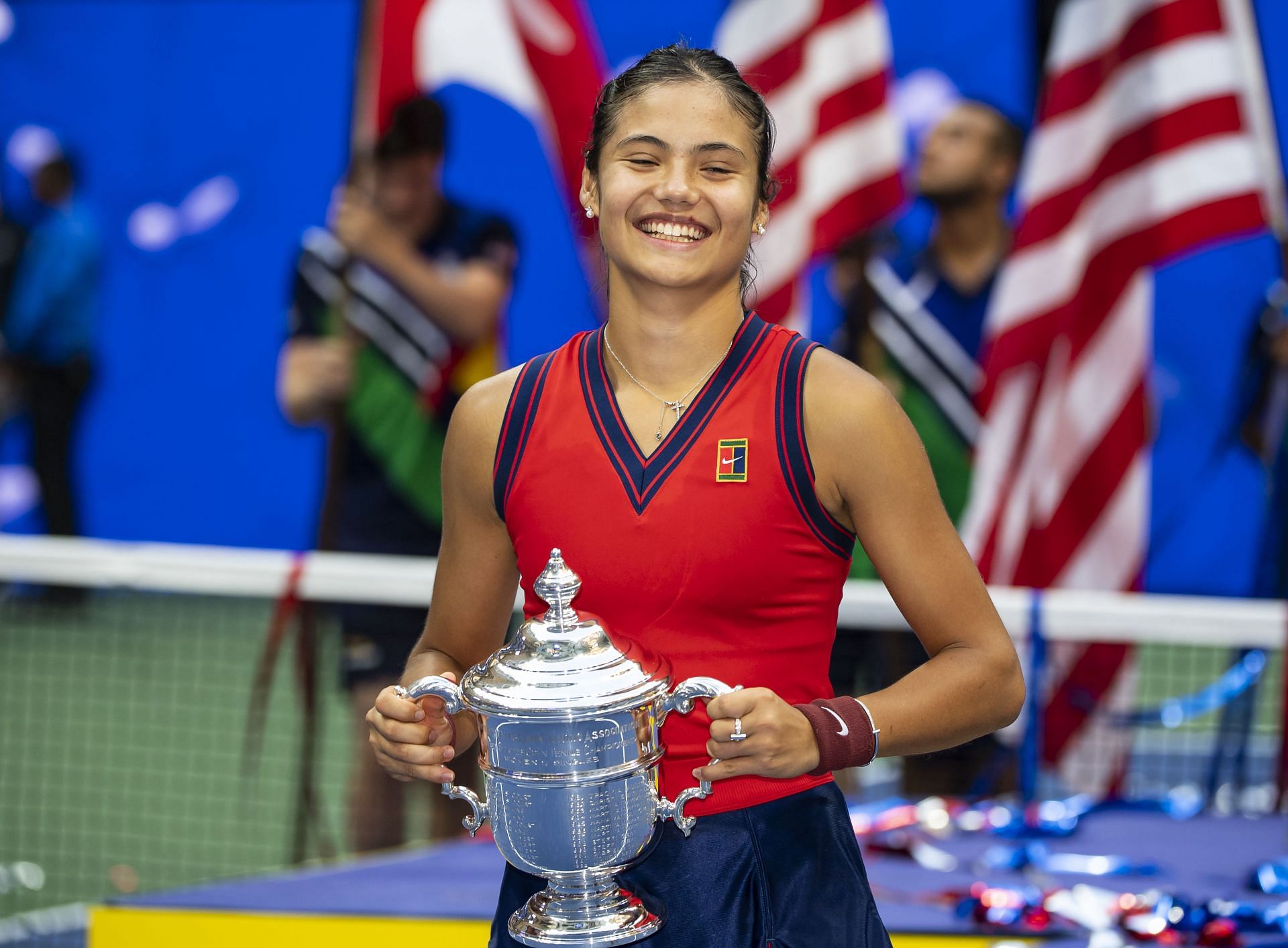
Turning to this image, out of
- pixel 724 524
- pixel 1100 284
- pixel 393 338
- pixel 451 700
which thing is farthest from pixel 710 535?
pixel 393 338

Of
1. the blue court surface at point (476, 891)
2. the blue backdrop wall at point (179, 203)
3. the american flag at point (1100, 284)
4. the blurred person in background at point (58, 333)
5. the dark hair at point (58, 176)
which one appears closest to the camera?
the blue court surface at point (476, 891)

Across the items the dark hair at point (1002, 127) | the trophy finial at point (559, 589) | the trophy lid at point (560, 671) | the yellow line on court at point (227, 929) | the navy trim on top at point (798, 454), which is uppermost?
the dark hair at point (1002, 127)

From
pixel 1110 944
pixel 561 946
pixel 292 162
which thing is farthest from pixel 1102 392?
pixel 292 162

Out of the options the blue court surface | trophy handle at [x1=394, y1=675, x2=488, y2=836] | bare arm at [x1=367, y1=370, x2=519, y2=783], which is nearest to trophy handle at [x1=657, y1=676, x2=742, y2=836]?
trophy handle at [x1=394, y1=675, x2=488, y2=836]

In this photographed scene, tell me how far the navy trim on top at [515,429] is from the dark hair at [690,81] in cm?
32

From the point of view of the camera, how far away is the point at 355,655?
5309mm

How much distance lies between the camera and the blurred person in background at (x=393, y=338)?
5.71 metres

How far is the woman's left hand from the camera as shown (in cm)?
176

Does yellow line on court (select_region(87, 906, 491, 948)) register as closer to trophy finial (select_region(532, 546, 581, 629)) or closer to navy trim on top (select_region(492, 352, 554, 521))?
navy trim on top (select_region(492, 352, 554, 521))

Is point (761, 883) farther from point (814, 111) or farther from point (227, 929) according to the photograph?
point (814, 111)

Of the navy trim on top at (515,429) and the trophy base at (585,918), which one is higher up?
the navy trim on top at (515,429)

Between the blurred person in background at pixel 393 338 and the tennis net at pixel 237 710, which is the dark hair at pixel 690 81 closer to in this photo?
the tennis net at pixel 237 710

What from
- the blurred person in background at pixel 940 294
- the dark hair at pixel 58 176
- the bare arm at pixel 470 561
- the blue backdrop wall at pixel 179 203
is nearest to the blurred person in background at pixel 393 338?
the blurred person in background at pixel 940 294

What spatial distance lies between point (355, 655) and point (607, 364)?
3.33m
